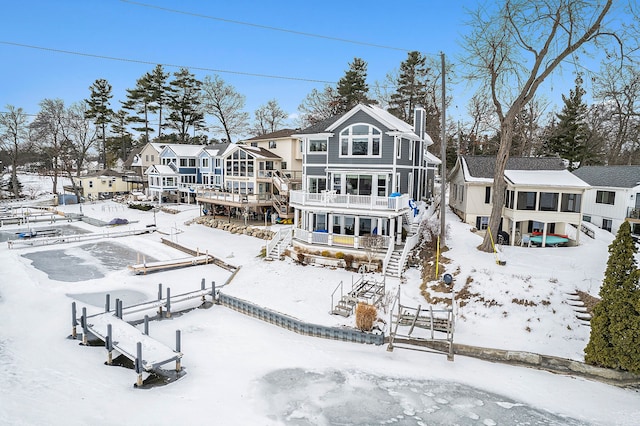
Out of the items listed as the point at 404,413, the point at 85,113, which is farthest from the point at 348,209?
the point at 85,113

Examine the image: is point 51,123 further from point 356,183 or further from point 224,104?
A: point 356,183

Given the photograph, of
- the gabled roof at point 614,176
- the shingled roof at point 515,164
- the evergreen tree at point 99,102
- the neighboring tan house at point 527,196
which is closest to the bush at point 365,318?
the neighboring tan house at point 527,196

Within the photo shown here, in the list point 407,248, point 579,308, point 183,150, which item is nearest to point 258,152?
point 183,150

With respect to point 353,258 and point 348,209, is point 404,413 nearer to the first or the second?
point 353,258

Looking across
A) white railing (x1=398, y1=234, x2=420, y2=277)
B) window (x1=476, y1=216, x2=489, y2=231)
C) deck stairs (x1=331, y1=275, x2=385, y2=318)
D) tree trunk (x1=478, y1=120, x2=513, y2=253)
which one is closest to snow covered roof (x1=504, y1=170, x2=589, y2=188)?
tree trunk (x1=478, y1=120, x2=513, y2=253)

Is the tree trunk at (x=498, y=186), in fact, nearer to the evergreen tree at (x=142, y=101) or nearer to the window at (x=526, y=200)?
the window at (x=526, y=200)
